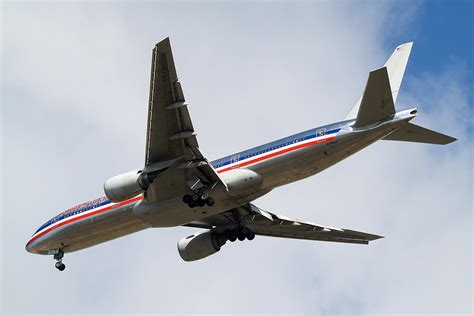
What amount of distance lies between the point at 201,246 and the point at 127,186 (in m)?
9.80

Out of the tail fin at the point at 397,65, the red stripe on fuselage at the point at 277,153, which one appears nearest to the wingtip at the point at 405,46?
the tail fin at the point at 397,65

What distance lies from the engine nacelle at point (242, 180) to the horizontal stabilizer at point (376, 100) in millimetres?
5129

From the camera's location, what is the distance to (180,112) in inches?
1425

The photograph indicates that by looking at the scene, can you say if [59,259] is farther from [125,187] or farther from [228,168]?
[228,168]

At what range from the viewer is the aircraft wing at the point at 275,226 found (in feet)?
154

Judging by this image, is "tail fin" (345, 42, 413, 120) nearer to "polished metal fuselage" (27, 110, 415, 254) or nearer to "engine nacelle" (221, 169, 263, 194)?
"polished metal fuselage" (27, 110, 415, 254)

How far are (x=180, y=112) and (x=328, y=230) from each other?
1568 cm

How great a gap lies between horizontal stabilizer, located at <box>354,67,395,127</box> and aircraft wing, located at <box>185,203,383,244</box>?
35.8ft

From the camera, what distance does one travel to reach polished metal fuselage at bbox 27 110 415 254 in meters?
38.1

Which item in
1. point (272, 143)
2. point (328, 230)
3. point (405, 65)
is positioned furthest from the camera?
point (328, 230)

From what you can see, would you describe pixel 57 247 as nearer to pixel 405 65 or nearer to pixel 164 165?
pixel 164 165

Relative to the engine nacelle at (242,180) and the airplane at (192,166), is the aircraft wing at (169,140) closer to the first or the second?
the airplane at (192,166)

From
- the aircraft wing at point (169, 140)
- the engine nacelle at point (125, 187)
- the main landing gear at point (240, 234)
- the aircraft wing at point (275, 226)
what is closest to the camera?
the aircraft wing at point (169, 140)

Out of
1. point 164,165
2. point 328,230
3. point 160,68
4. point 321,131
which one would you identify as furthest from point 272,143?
point 328,230
